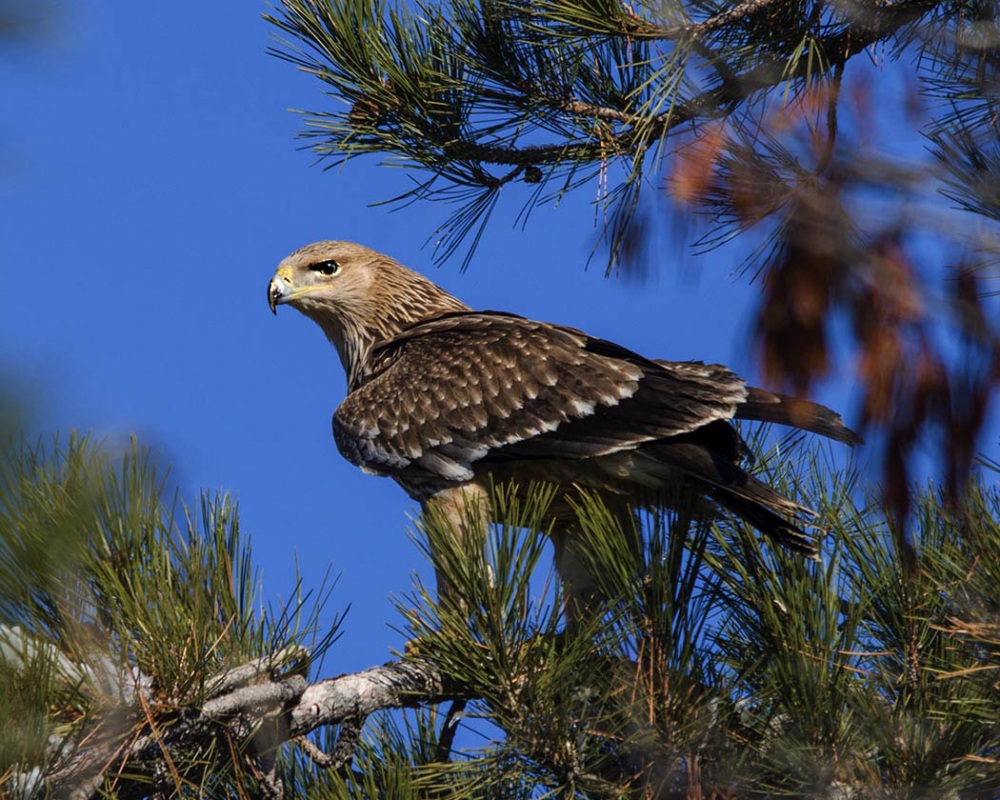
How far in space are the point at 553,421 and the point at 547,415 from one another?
51 millimetres

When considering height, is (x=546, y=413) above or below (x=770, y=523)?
above

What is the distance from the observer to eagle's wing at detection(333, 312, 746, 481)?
4.20 meters

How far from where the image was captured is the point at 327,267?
19.6 ft

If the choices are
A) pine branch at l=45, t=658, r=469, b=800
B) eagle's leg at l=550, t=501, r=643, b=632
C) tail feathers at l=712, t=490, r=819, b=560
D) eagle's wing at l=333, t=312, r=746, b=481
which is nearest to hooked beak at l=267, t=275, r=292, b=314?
eagle's wing at l=333, t=312, r=746, b=481

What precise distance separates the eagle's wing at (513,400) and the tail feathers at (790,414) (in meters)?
0.04

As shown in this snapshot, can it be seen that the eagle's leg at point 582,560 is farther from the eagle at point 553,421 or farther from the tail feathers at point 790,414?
the tail feathers at point 790,414

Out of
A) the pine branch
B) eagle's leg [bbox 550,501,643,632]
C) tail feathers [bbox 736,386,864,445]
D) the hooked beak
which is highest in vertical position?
the hooked beak

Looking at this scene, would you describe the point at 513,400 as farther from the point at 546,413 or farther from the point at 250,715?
the point at 250,715

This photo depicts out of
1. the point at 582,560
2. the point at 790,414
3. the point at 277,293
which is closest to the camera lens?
the point at 582,560

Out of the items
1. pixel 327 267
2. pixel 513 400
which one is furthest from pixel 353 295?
pixel 513 400

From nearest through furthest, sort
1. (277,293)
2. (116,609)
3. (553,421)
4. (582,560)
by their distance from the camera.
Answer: (116,609) → (582,560) → (553,421) → (277,293)

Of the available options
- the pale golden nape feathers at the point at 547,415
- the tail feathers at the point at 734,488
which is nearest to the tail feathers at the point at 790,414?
the pale golden nape feathers at the point at 547,415

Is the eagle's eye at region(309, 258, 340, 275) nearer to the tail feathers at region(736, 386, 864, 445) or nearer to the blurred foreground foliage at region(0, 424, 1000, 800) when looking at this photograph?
the tail feathers at region(736, 386, 864, 445)

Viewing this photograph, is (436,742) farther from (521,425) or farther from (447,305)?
(447,305)
